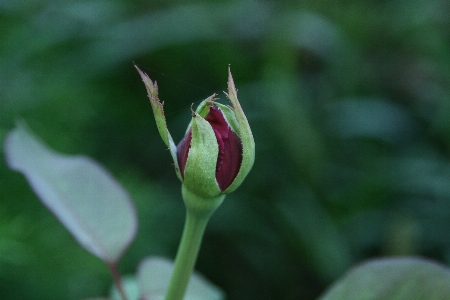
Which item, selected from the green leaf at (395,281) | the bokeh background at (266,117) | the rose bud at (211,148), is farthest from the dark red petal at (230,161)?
the bokeh background at (266,117)

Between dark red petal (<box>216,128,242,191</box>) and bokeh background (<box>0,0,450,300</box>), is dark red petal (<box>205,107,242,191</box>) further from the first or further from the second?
bokeh background (<box>0,0,450,300</box>)

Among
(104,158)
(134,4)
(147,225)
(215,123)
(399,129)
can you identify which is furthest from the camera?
(134,4)

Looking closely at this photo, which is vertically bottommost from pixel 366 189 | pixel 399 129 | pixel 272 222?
pixel 272 222

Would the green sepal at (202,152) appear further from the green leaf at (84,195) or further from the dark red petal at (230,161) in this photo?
the green leaf at (84,195)

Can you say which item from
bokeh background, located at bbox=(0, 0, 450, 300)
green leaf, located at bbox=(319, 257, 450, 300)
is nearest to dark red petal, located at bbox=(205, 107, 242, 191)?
green leaf, located at bbox=(319, 257, 450, 300)

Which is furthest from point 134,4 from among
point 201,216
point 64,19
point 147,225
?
point 201,216

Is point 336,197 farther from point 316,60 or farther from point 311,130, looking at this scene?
point 316,60
